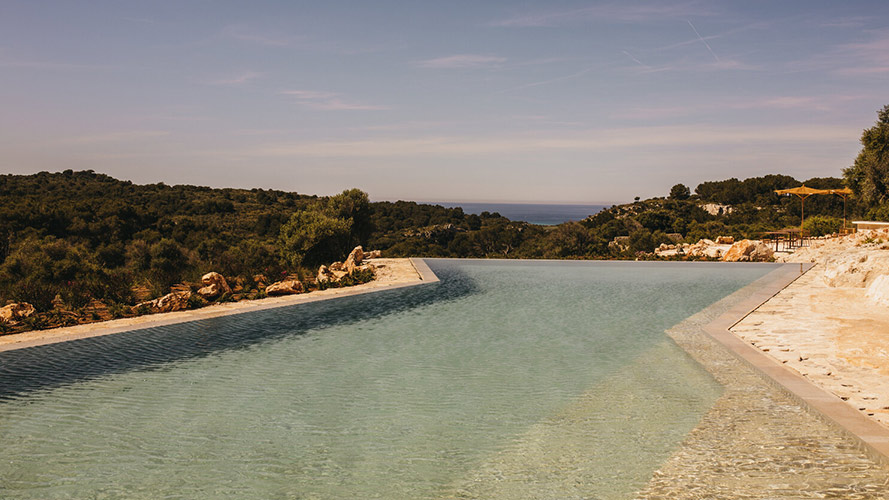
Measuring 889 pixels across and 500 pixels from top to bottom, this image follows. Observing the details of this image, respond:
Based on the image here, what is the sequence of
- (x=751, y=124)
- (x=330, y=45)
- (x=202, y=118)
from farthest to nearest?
(x=751, y=124) → (x=202, y=118) → (x=330, y=45)

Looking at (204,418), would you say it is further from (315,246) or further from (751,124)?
(751,124)

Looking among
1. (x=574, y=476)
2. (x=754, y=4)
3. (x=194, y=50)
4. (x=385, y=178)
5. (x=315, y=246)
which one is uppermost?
(x=754, y=4)

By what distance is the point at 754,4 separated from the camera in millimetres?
17906

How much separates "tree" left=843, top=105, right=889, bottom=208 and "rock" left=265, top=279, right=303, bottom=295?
21.0 m

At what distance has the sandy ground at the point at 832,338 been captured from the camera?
5.26 m

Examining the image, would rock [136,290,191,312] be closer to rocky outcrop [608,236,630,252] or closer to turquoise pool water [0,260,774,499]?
turquoise pool water [0,260,774,499]

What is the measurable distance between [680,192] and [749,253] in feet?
119

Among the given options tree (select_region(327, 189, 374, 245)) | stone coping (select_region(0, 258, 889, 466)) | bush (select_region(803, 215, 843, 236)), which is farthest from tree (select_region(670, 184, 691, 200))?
tree (select_region(327, 189, 374, 245))

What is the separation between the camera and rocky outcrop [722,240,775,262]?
18.5 m

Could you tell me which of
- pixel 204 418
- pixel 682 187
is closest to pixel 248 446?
pixel 204 418

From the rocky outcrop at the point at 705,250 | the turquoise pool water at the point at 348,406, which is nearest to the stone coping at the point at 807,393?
the turquoise pool water at the point at 348,406

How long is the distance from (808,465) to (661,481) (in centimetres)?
124

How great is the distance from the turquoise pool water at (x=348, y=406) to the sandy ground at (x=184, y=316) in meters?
0.29

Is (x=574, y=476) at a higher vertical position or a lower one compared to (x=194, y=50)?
lower
